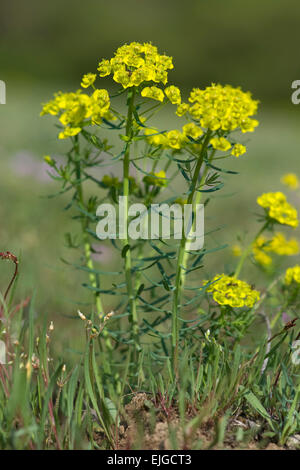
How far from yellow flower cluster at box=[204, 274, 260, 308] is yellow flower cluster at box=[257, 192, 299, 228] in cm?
27

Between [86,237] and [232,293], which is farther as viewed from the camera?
[86,237]

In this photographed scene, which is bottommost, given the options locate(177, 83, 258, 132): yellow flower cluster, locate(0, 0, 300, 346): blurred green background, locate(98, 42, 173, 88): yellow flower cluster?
locate(177, 83, 258, 132): yellow flower cluster

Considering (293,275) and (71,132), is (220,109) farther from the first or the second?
(293,275)

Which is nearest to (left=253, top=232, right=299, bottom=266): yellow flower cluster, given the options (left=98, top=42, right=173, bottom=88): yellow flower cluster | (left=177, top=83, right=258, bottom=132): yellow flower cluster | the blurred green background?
(left=177, top=83, right=258, bottom=132): yellow flower cluster

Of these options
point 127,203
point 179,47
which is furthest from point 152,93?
point 179,47

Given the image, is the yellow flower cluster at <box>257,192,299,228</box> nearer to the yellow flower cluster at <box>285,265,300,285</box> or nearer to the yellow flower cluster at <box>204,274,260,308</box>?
the yellow flower cluster at <box>285,265,300,285</box>

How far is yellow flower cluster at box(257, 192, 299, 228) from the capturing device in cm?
137

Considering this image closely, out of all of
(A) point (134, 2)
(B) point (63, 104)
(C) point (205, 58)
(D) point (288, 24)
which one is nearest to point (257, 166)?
(B) point (63, 104)

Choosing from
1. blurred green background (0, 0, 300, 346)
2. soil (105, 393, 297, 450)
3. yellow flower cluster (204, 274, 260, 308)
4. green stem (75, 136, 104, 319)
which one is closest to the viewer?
soil (105, 393, 297, 450)

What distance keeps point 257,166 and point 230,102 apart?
5.10 metres

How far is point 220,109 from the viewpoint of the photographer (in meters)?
1.02

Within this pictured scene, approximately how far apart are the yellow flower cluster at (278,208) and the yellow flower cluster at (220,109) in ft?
1.19
